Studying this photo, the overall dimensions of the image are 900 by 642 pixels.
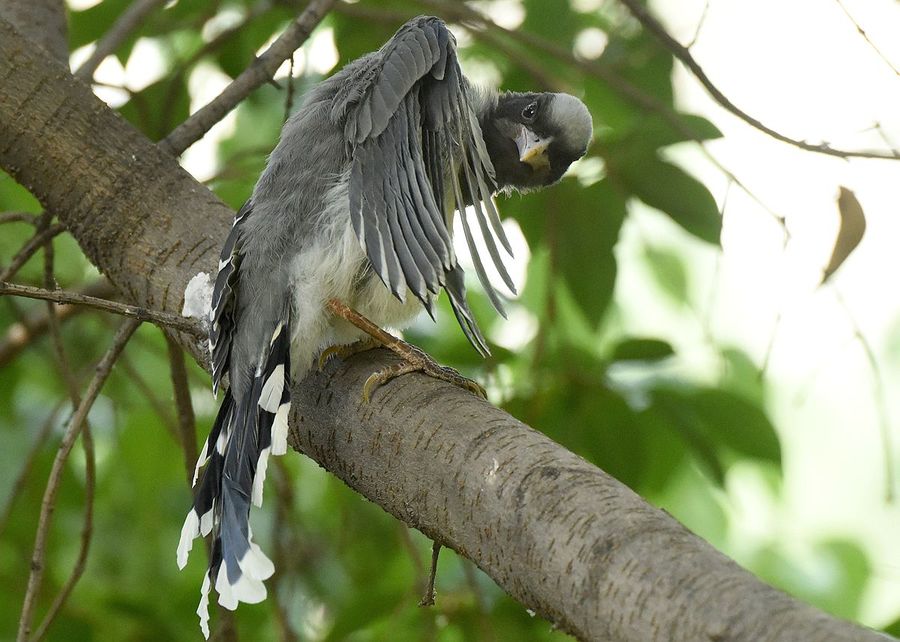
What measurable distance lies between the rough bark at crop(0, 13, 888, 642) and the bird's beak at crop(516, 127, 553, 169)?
732mm

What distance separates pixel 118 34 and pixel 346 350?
989 mm

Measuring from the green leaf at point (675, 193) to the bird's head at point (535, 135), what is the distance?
0.95 feet

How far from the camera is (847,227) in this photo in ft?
5.04

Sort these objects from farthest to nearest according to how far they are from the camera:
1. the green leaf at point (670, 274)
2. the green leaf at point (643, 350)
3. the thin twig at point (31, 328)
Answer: the green leaf at point (670, 274) < the thin twig at point (31, 328) < the green leaf at point (643, 350)

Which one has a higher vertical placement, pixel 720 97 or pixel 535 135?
pixel 720 97

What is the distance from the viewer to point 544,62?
2770 mm

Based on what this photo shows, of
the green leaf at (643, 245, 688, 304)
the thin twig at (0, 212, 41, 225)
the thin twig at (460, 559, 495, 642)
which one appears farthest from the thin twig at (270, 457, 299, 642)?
the green leaf at (643, 245, 688, 304)

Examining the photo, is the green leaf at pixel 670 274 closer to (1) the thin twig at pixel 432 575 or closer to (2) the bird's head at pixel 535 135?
(2) the bird's head at pixel 535 135

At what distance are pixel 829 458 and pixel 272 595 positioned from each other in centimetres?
481

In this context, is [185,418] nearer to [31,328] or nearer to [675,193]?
[31,328]

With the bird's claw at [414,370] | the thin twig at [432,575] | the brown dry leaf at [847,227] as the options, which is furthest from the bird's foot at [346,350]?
the brown dry leaf at [847,227]

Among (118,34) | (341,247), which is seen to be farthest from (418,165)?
(118,34)

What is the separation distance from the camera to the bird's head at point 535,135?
97.7 inches

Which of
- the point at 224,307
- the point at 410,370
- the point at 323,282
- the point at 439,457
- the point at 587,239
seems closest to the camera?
the point at 439,457
